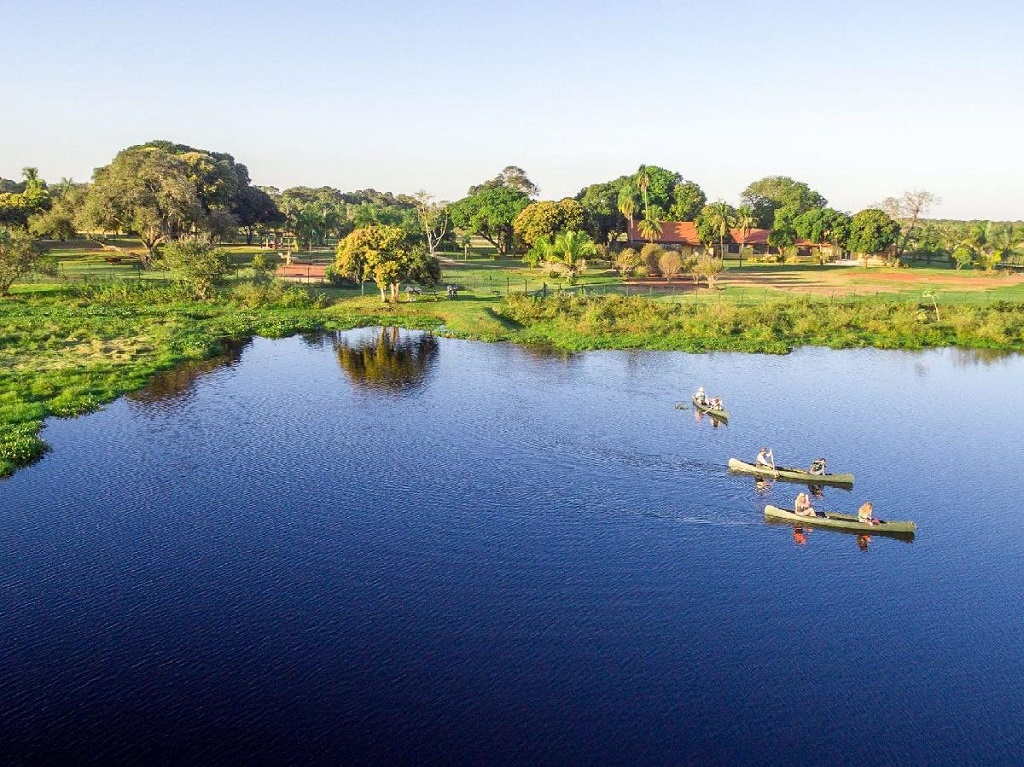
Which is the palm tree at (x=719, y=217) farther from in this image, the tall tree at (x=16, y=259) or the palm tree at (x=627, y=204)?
Answer: the tall tree at (x=16, y=259)

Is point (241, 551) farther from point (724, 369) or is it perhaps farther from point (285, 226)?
point (285, 226)

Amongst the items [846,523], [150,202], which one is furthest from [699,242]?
[846,523]

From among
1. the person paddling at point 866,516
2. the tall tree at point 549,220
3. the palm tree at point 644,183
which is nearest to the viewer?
the person paddling at point 866,516

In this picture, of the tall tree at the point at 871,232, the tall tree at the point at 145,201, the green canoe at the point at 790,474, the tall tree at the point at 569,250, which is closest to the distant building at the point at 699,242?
the tall tree at the point at 871,232

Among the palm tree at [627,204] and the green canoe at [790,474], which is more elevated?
the palm tree at [627,204]

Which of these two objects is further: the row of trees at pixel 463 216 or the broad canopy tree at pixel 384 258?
the row of trees at pixel 463 216

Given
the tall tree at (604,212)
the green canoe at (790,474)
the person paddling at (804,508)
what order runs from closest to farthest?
the person paddling at (804,508) → the green canoe at (790,474) → the tall tree at (604,212)

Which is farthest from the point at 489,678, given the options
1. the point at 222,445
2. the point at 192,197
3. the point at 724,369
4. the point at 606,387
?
Answer: the point at 192,197

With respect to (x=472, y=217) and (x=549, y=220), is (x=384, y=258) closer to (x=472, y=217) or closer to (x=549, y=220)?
(x=549, y=220)
